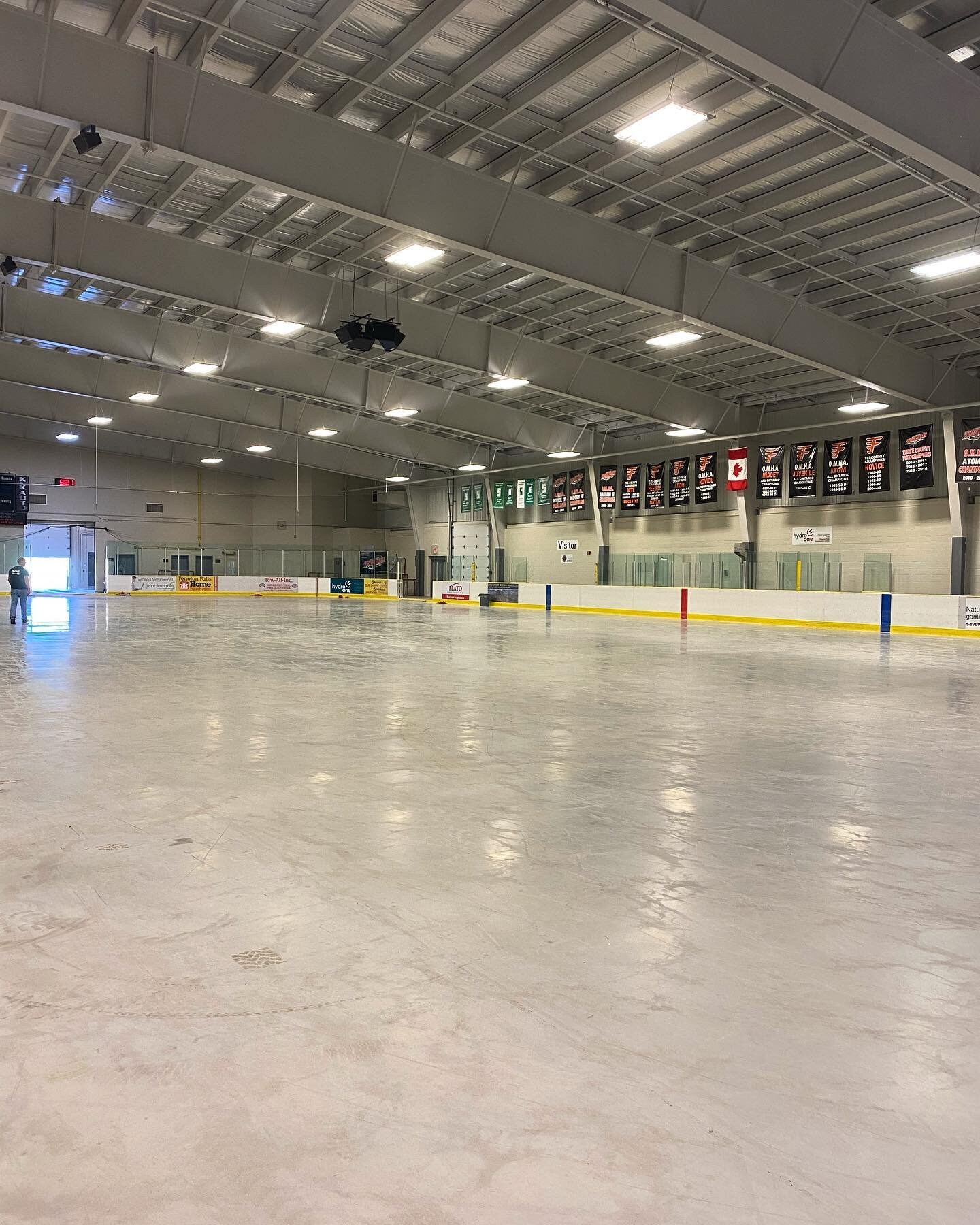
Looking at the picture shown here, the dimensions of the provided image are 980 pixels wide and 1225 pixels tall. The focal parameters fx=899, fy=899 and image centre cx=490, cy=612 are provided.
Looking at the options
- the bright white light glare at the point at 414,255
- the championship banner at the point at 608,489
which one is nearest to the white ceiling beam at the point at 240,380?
the championship banner at the point at 608,489

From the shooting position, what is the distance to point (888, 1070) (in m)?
2.91

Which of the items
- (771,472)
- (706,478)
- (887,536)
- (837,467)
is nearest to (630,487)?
(706,478)

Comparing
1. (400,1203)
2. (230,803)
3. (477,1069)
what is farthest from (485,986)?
(230,803)

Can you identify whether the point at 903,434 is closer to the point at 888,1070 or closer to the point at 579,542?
the point at 579,542

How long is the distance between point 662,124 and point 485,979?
37.9 ft

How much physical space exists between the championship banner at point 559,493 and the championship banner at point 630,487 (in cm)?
365

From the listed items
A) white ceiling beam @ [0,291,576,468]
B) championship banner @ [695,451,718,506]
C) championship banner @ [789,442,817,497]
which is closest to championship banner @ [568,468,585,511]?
white ceiling beam @ [0,291,576,468]

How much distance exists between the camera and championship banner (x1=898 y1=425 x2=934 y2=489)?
90.3 ft

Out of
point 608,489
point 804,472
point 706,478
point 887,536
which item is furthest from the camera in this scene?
point 608,489

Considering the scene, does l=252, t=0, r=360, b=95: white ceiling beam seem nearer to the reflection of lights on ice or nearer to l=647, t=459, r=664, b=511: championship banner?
the reflection of lights on ice

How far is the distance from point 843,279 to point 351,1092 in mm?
21380

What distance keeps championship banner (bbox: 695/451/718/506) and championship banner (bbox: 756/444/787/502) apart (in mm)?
2110

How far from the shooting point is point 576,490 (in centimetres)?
4122

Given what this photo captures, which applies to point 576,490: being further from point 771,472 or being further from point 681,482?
point 771,472
